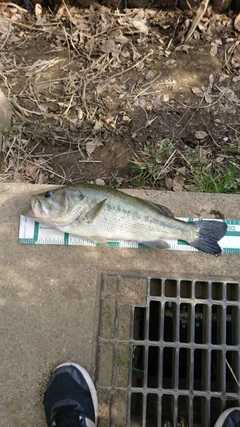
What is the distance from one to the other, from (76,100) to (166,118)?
112 cm

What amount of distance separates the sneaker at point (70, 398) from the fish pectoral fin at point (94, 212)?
1275 millimetres

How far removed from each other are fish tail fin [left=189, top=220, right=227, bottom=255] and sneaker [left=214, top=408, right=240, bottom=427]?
1.33m

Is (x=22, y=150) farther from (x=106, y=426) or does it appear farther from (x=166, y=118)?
(x=106, y=426)

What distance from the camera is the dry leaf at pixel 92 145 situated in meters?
4.01

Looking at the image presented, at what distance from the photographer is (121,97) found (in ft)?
13.9

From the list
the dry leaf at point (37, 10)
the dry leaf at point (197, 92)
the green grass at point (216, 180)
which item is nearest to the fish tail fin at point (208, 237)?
the green grass at point (216, 180)

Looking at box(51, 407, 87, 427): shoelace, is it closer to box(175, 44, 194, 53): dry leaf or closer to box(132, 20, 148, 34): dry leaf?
box(175, 44, 194, 53): dry leaf

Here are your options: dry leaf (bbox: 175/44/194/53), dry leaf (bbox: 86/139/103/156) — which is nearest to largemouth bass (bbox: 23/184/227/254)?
dry leaf (bbox: 86/139/103/156)

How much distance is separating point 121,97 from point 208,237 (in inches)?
82.7

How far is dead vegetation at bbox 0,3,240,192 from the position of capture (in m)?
3.95

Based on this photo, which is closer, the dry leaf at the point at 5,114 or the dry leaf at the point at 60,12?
the dry leaf at the point at 5,114

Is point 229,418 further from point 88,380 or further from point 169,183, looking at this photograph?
point 169,183

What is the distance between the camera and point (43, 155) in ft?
13.1

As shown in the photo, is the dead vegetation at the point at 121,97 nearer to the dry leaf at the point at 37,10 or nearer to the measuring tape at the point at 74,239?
the dry leaf at the point at 37,10
